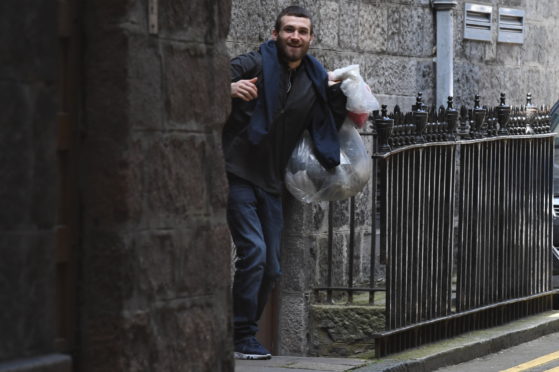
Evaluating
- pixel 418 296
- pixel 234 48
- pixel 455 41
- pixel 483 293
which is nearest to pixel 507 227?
pixel 483 293

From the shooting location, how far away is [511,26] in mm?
14625

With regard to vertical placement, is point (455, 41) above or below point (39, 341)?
above

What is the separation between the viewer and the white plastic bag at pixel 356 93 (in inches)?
336

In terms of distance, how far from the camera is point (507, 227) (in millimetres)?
10609

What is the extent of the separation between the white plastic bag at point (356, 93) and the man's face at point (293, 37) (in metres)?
0.26

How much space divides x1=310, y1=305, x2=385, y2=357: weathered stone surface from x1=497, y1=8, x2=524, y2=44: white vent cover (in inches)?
182

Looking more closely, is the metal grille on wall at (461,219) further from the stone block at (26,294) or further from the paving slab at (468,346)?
the stone block at (26,294)

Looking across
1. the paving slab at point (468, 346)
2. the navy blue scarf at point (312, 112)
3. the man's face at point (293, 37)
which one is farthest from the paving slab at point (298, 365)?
the man's face at point (293, 37)

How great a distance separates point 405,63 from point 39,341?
7301mm

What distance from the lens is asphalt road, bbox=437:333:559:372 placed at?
9.16 m

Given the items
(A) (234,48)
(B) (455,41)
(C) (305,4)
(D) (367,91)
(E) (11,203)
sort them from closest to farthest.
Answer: (E) (11,203) < (D) (367,91) < (A) (234,48) < (C) (305,4) < (B) (455,41)

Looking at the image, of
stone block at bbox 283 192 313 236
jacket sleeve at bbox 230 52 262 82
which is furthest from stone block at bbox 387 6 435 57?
jacket sleeve at bbox 230 52 262 82

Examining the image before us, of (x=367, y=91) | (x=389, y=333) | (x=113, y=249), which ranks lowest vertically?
(x=389, y=333)

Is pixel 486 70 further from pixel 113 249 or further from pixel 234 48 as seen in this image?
pixel 113 249
